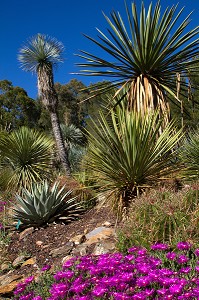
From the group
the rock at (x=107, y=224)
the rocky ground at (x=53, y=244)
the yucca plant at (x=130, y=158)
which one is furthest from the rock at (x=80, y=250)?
the yucca plant at (x=130, y=158)

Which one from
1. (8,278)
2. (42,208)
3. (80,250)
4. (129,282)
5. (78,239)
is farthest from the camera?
(42,208)

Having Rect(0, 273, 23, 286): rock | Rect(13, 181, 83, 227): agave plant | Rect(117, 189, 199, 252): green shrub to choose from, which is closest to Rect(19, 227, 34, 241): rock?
Rect(13, 181, 83, 227): agave plant

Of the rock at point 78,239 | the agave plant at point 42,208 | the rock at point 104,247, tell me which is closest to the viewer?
the rock at point 104,247

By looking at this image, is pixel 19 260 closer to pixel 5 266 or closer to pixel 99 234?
pixel 5 266

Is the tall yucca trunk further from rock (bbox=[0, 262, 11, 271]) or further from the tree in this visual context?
the tree

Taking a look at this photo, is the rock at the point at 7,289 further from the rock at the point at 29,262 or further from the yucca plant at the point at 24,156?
the yucca plant at the point at 24,156

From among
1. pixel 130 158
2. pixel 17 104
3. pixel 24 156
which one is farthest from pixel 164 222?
pixel 17 104

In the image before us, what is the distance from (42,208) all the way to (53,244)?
44.7 inches

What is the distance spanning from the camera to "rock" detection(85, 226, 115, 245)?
5.45 metres

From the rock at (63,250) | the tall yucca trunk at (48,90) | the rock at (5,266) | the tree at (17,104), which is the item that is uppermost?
the tree at (17,104)

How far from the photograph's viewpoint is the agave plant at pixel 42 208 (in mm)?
7266

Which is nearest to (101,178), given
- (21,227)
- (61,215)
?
(61,215)

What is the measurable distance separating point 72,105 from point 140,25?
1241 inches

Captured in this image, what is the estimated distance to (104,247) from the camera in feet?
16.0
